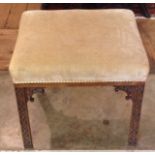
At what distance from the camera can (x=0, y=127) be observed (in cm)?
133

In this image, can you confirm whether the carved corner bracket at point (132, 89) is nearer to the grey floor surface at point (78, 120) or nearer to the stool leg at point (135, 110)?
the stool leg at point (135, 110)

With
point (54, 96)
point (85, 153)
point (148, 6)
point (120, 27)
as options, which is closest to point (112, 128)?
point (54, 96)

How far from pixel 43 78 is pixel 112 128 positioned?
0.47 metres

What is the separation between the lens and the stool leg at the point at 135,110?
1.02 m

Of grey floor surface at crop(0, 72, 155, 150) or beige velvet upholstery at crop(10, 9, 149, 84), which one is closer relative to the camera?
beige velvet upholstery at crop(10, 9, 149, 84)

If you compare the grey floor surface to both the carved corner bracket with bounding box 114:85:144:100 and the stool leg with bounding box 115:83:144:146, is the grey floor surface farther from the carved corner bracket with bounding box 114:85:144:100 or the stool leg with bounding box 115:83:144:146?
the carved corner bracket with bounding box 114:85:144:100

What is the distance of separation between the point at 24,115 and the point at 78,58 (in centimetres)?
29

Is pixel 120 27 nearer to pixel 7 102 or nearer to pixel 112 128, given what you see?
pixel 112 128

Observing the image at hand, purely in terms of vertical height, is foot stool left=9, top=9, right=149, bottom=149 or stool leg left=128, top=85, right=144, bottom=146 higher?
foot stool left=9, top=9, right=149, bottom=149

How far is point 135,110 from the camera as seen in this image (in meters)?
1.07

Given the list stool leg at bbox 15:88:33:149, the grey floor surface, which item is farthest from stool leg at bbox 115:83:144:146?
stool leg at bbox 15:88:33:149

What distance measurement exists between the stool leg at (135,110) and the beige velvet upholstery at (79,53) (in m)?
0.05

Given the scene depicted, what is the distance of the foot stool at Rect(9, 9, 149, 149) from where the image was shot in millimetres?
951

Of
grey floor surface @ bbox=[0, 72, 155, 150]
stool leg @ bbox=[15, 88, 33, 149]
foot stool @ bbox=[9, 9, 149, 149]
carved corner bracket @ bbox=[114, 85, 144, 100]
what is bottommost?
grey floor surface @ bbox=[0, 72, 155, 150]
